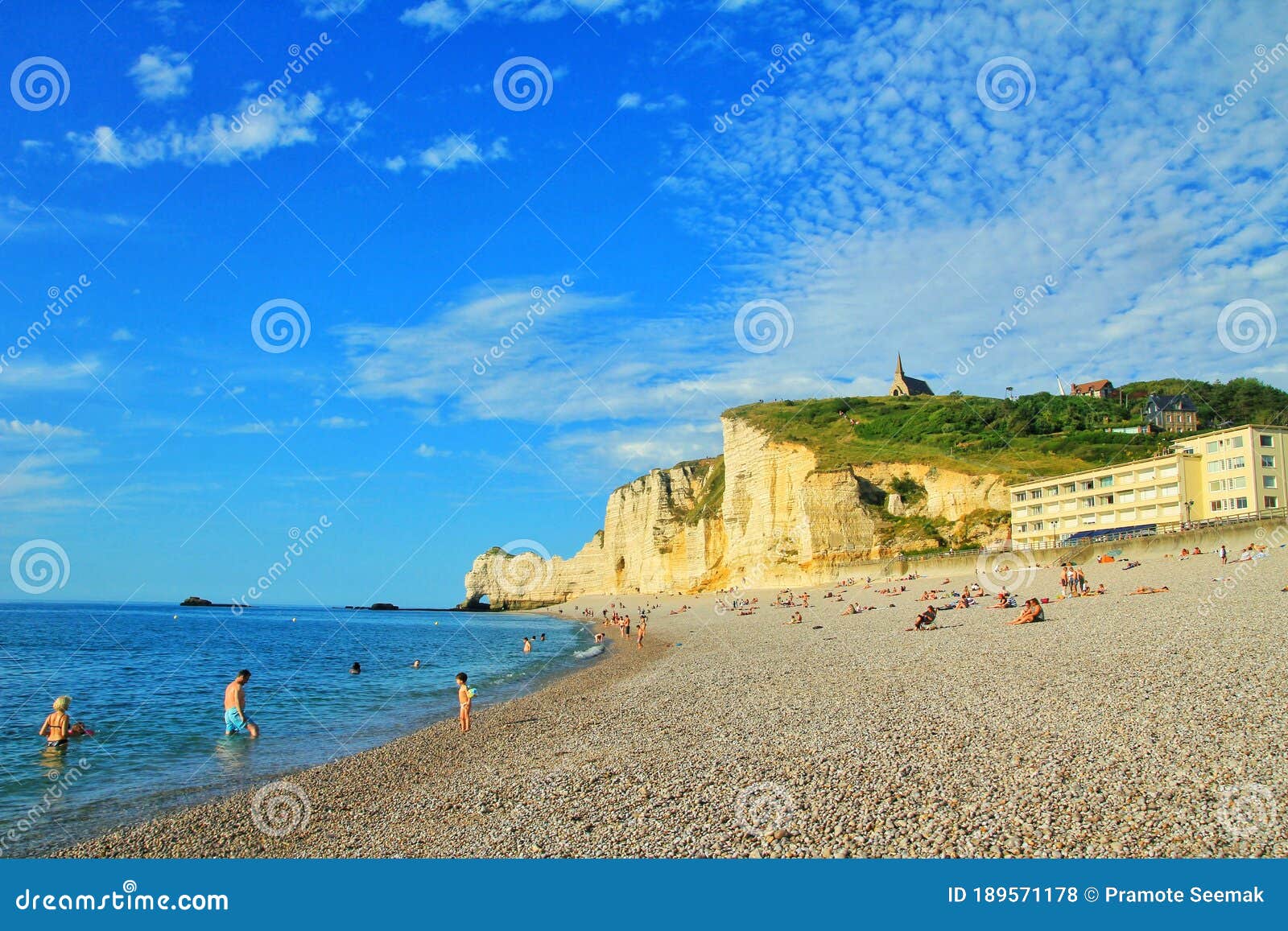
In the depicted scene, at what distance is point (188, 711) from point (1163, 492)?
44.4m

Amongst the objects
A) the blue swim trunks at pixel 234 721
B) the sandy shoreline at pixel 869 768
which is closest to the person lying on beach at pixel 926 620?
the sandy shoreline at pixel 869 768

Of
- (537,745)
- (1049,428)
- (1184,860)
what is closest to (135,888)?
(537,745)

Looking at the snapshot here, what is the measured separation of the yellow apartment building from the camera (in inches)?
1491

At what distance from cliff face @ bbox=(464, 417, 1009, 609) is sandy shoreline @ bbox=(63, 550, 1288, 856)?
108 ft

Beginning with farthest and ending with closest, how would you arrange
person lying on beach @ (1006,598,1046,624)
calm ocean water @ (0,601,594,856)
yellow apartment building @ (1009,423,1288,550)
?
yellow apartment building @ (1009,423,1288,550)
person lying on beach @ (1006,598,1046,624)
calm ocean water @ (0,601,594,856)

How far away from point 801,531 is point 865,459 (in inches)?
307

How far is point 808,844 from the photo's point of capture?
20.6 ft

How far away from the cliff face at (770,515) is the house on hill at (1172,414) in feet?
92.8

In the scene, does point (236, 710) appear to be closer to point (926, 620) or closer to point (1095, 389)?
point (926, 620)

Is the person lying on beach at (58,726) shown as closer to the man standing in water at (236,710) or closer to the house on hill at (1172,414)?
the man standing in water at (236,710)

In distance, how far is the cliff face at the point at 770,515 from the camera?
49.3 meters

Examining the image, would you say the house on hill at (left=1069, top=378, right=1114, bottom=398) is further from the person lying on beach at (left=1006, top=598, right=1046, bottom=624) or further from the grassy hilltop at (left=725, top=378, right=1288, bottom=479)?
the person lying on beach at (left=1006, top=598, right=1046, bottom=624)

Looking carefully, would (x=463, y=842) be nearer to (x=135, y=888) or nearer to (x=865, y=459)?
(x=135, y=888)

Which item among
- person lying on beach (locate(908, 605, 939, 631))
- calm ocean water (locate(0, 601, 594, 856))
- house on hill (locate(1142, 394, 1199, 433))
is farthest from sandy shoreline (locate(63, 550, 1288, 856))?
house on hill (locate(1142, 394, 1199, 433))
